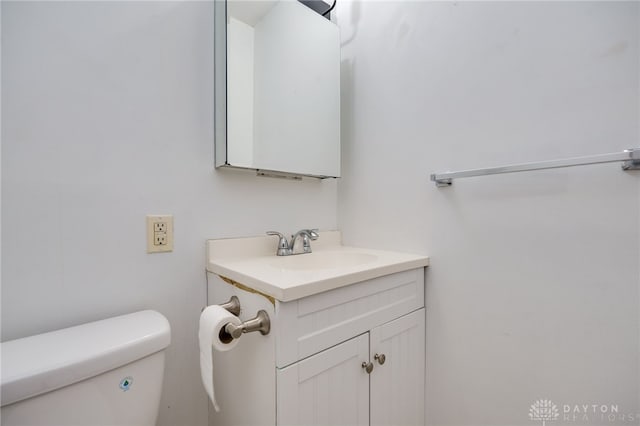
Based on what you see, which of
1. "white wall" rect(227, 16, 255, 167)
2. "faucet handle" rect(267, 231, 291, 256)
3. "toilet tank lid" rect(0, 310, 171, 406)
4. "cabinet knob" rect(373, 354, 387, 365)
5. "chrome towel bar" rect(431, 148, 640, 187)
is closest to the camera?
"toilet tank lid" rect(0, 310, 171, 406)

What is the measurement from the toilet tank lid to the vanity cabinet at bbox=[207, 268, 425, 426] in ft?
0.76

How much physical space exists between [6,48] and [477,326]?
1513mm

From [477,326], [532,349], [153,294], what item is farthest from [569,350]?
[153,294]

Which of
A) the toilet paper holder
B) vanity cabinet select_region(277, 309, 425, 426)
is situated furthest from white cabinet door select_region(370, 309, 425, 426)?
the toilet paper holder

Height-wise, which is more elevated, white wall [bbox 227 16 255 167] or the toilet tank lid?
white wall [bbox 227 16 255 167]

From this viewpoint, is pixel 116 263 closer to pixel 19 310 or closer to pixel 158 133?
pixel 19 310

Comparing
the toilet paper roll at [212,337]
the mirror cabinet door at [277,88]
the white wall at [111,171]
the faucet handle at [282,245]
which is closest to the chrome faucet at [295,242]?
the faucet handle at [282,245]

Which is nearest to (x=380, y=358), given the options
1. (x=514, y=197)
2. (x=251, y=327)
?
(x=251, y=327)

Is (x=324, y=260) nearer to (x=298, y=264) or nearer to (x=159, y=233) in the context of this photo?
(x=298, y=264)

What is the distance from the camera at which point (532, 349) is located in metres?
0.80

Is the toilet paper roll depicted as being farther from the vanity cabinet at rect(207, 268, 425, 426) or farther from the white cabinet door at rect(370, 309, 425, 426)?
the white cabinet door at rect(370, 309, 425, 426)

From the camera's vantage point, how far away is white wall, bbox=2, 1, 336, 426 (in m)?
0.69

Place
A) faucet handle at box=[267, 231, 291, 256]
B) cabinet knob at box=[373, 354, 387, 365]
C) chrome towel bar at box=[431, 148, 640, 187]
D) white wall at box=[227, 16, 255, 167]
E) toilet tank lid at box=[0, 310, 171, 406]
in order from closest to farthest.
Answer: toilet tank lid at box=[0, 310, 171, 406] → chrome towel bar at box=[431, 148, 640, 187] → cabinet knob at box=[373, 354, 387, 365] → white wall at box=[227, 16, 255, 167] → faucet handle at box=[267, 231, 291, 256]

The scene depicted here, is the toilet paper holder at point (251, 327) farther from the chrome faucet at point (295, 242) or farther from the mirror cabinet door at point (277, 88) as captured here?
the mirror cabinet door at point (277, 88)
